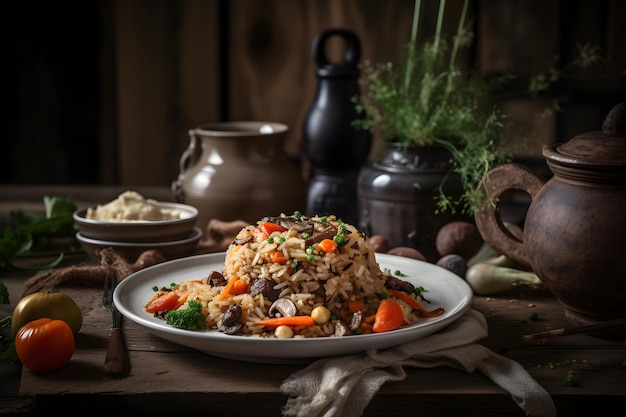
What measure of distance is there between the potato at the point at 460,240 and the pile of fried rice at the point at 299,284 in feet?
1.98

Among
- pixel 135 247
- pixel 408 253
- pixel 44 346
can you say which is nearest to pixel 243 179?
pixel 135 247

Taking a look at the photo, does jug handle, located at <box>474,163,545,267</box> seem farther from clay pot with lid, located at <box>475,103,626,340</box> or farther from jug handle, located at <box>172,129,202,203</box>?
jug handle, located at <box>172,129,202,203</box>

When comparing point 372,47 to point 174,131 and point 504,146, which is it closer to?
point 174,131

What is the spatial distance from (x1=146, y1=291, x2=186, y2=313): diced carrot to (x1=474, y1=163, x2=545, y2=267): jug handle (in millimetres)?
1048

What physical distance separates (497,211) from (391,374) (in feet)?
2.99

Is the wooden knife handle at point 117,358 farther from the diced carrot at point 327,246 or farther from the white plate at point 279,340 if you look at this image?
the diced carrot at point 327,246

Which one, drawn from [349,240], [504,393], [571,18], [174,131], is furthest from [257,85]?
[504,393]

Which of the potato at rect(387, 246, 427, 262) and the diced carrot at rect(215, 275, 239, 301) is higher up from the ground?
the diced carrot at rect(215, 275, 239, 301)

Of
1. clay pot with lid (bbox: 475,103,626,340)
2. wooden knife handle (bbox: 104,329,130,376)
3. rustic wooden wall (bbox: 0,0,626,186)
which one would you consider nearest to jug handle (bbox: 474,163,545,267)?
clay pot with lid (bbox: 475,103,626,340)

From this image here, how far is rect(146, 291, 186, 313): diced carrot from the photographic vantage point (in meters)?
2.24

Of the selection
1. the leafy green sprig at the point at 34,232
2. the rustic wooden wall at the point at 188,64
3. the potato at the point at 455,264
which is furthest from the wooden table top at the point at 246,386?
the rustic wooden wall at the point at 188,64

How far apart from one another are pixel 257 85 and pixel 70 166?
55.8 inches

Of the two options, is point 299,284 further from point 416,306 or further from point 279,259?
point 416,306

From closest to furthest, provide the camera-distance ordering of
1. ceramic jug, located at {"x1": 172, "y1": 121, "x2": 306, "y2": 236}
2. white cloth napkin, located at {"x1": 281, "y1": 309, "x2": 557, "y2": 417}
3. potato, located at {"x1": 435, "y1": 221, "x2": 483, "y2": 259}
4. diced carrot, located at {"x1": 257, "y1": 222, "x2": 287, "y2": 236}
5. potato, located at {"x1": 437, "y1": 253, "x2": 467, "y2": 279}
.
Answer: white cloth napkin, located at {"x1": 281, "y1": 309, "x2": 557, "y2": 417}
diced carrot, located at {"x1": 257, "y1": 222, "x2": 287, "y2": 236}
potato, located at {"x1": 437, "y1": 253, "x2": 467, "y2": 279}
potato, located at {"x1": 435, "y1": 221, "x2": 483, "y2": 259}
ceramic jug, located at {"x1": 172, "y1": 121, "x2": 306, "y2": 236}
